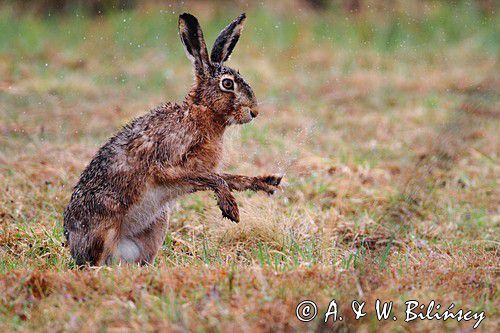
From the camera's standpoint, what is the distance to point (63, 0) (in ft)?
44.6

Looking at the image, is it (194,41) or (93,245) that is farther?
(194,41)

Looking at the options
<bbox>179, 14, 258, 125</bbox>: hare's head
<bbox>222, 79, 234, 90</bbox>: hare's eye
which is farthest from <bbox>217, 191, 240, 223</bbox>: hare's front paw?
<bbox>222, 79, 234, 90</bbox>: hare's eye

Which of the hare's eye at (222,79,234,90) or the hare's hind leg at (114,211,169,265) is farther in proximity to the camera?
the hare's hind leg at (114,211,169,265)

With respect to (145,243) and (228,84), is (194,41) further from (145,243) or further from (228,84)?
(145,243)

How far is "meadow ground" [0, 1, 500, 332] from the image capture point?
3340mm

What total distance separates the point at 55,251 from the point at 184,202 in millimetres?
1410

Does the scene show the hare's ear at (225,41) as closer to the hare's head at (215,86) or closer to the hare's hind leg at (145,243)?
the hare's head at (215,86)

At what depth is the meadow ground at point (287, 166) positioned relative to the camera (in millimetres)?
3340

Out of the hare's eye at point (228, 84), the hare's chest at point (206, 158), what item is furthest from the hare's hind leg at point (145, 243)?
the hare's eye at point (228, 84)

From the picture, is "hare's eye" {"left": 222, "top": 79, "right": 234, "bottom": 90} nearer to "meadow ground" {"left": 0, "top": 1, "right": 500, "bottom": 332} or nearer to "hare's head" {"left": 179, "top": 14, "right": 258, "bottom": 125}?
"hare's head" {"left": 179, "top": 14, "right": 258, "bottom": 125}

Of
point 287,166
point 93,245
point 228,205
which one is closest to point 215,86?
point 228,205

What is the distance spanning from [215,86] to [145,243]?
1098 millimetres

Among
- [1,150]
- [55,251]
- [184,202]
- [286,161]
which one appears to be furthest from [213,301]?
[1,150]

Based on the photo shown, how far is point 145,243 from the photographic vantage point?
4645mm
